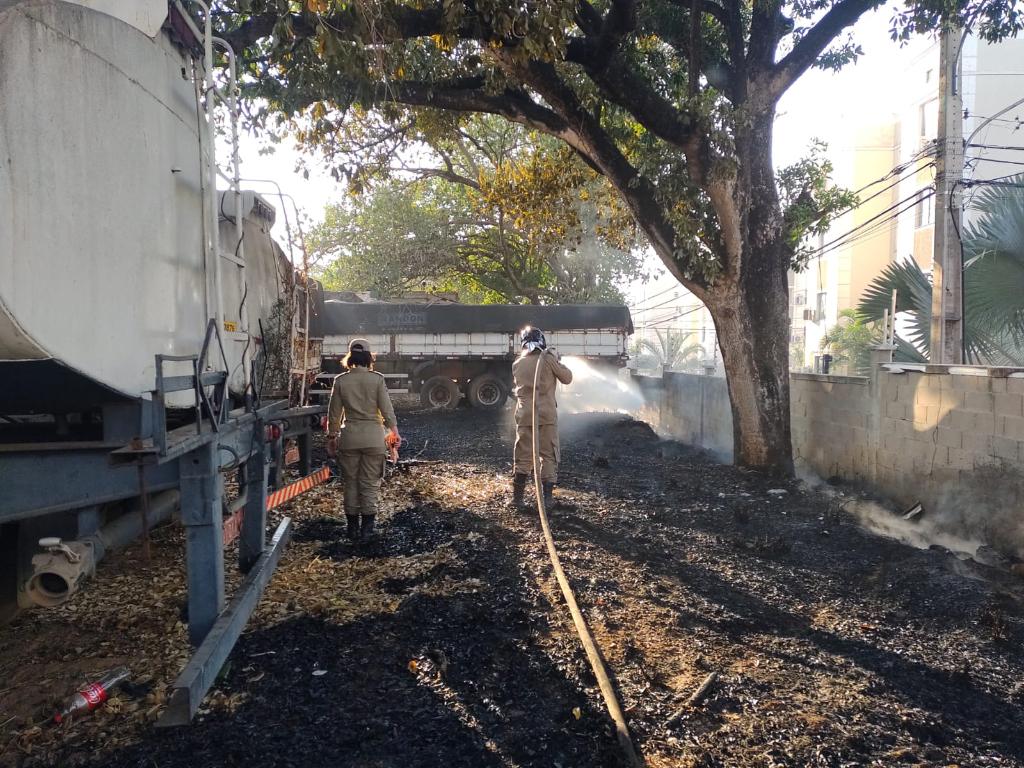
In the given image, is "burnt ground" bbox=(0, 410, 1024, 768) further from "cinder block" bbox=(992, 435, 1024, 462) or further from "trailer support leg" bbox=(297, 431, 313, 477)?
"trailer support leg" bbox=(297, 431, 313, 477)

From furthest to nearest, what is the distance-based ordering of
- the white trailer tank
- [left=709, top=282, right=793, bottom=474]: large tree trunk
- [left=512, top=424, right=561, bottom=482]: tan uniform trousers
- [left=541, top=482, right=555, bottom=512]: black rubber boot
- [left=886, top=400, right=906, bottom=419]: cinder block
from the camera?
[left=709, top=282, right=793, bottom=474]: large tree trunk < [left=886, top=400, right=906, bottom=419]: cinder block < [left=541, top=482, right=555, bottom=512]: black rubber boot < [left=512, top=424, right=561, bottom=482]: tan uniform trousers < the white trailer tank

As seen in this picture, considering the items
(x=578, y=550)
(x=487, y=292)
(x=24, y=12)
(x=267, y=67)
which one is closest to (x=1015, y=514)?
(x=578, y=550)

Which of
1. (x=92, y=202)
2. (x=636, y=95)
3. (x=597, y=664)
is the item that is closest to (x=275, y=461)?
(x=597, y=664)

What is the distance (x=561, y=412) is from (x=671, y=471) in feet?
31.3

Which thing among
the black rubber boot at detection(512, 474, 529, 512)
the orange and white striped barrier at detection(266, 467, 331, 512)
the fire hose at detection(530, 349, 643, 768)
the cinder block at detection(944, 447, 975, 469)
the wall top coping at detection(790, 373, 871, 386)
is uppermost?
the wall top coping at detection(790, 373, 871, 386)

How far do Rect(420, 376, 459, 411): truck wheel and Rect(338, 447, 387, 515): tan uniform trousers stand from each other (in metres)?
12.6

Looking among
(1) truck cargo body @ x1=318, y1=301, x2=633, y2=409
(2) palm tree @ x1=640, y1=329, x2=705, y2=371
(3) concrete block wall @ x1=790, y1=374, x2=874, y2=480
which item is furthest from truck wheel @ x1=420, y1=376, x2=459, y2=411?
(2) palm tree @ x1=640, y1=329, x2=705, y2=371

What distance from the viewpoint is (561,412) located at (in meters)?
20.3

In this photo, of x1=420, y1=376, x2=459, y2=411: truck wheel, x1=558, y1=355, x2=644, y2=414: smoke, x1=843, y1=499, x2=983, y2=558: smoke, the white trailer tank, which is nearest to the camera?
the white trailer tank

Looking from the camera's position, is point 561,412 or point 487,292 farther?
Result: point 487,292

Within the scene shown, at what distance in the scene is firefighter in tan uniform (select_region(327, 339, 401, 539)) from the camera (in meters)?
6.45

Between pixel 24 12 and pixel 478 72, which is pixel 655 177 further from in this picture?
pixel 24 12

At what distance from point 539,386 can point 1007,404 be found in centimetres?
407

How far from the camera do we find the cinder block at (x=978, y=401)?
22.3ft
